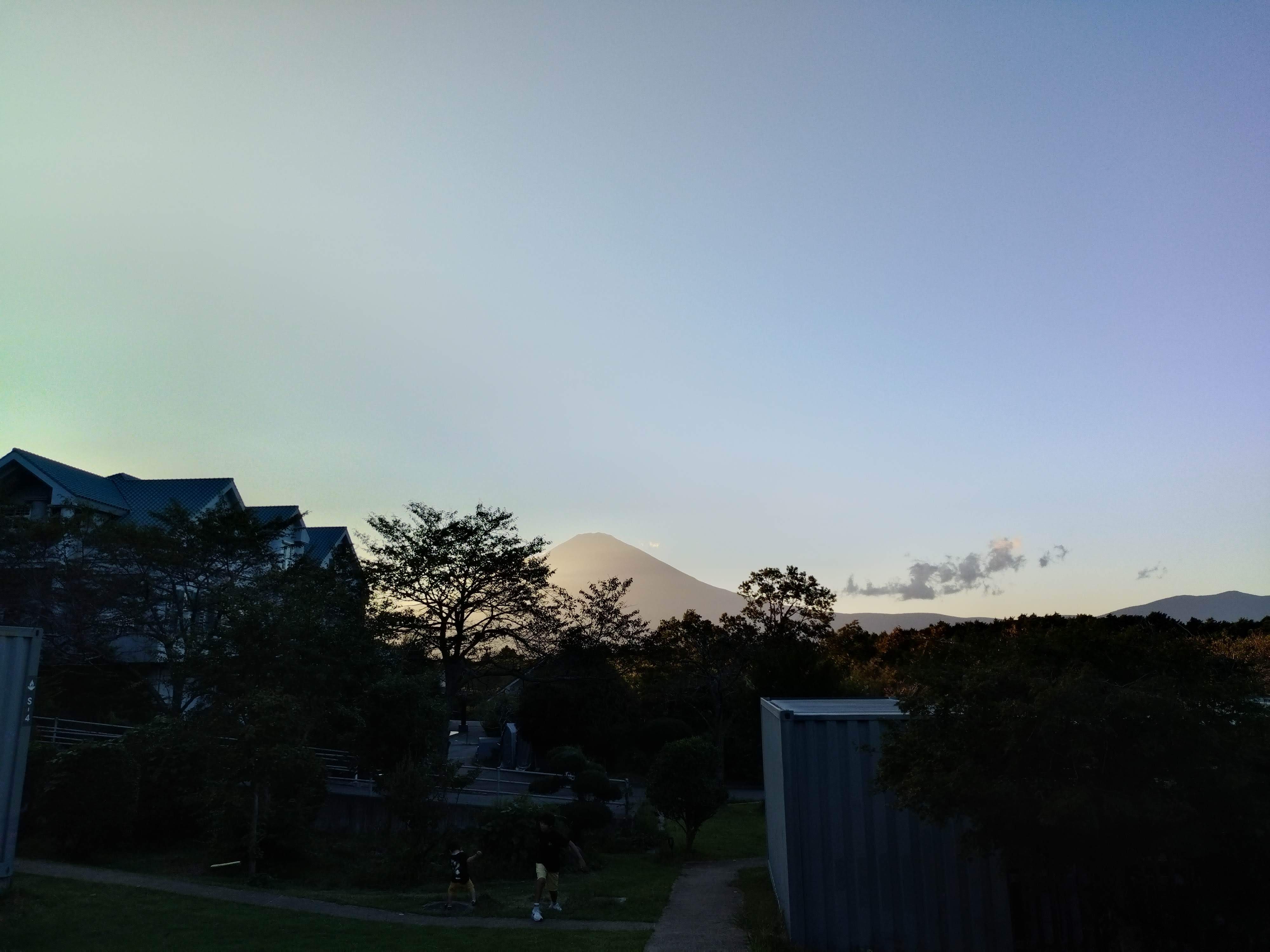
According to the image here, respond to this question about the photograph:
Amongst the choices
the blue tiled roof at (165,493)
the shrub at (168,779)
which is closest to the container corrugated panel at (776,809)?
the shrub at (168,779)

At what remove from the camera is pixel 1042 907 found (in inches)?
435

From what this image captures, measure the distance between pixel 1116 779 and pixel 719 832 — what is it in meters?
19.6

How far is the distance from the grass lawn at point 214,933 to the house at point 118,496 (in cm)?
1994

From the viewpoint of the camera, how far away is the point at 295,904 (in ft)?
46.7

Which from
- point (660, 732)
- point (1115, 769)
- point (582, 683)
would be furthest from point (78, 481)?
point (1115, 769)

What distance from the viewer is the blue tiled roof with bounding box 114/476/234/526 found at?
37.2 meters

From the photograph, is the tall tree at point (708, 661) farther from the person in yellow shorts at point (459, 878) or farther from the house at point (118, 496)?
the person in yellow shorts at point (459, 878)

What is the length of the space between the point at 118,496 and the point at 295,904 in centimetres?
2969

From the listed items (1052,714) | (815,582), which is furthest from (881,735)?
(815,582)

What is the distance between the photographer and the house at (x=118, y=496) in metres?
32.9

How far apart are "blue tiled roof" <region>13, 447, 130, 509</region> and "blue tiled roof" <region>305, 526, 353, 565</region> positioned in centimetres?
1030

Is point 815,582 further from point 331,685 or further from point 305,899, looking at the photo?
point 305,899

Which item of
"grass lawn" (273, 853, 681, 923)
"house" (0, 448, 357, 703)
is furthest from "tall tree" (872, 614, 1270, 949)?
"house" (0, 448, 357, 703)

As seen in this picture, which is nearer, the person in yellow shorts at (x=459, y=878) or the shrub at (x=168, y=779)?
the person in yellow shorts at (x=459, y=878)
